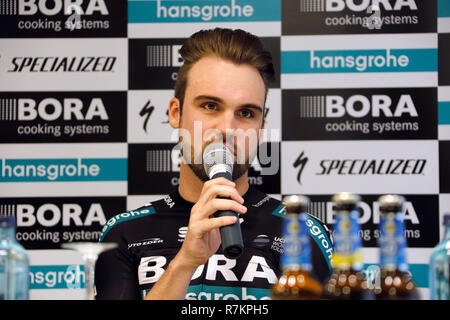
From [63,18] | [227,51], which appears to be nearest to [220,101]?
[227,51]

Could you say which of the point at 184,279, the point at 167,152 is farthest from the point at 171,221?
the point at 167,152

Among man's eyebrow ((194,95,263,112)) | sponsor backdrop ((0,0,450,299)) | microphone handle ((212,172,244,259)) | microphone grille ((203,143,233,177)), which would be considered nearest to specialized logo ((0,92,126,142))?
sponsor backdrop ((0,0,450,299))

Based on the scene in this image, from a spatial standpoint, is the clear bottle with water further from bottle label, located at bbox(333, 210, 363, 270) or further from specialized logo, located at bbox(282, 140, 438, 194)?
specialized logo, located at bbox(282, 140, 438, 194)

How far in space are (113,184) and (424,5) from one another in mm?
1658

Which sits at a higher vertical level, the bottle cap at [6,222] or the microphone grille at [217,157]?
the microphone grille at [217,157]

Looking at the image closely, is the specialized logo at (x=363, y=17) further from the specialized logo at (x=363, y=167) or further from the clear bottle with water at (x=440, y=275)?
the clear bottle with water at (x=440, y=275)

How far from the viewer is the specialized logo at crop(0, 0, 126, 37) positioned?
2430 millimetres

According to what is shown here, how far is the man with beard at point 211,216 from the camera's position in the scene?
4.76 feet

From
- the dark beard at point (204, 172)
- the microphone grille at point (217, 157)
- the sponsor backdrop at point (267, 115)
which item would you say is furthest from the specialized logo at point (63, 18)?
the microphone grille at point (217, 157)

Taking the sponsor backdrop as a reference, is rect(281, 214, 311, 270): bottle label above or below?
below

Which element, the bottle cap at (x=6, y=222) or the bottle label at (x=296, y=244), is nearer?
the bottle label at (x=296, y=244)

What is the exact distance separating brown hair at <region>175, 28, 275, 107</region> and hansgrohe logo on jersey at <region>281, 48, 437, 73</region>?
2.37 ft

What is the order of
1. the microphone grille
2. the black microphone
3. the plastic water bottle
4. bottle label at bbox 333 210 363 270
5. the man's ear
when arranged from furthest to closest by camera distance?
the man's ear, the microphone grille, the black microphone, the plastic water bottle, bottle label at bbox 333 210 363 270

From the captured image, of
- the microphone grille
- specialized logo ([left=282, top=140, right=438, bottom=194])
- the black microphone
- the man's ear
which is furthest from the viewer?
specialized logo ([left=282, top=140, right=438, bottom=194])
